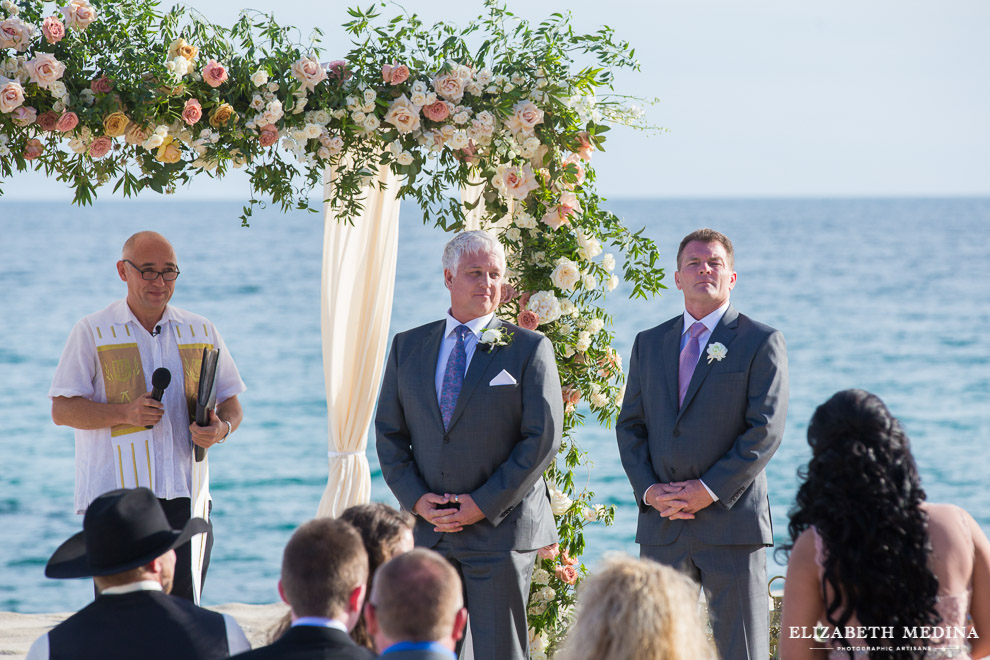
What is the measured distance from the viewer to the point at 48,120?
4137 mm

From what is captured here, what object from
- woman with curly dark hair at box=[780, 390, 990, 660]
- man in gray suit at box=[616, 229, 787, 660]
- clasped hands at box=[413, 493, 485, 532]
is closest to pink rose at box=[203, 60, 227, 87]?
clasped hands at box=[413, 493, 485, 532]

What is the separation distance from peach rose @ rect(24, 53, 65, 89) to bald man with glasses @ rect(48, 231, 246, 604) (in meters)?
0.67

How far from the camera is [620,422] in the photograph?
418 cm

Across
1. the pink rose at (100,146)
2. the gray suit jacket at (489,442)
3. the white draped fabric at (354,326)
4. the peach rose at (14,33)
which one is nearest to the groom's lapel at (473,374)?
the gray suit jacket at (489,442)

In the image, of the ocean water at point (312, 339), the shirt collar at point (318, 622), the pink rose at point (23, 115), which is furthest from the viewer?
the ocean water at point (312, 339)

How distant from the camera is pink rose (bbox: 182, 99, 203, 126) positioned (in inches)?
161

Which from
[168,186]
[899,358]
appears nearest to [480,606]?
[168,186]

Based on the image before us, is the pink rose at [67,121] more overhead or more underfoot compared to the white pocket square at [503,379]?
more overhead

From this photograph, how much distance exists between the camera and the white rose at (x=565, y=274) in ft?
15.1

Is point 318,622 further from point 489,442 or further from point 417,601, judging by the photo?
point 489,442

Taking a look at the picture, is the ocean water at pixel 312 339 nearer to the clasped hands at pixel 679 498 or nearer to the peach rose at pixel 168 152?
the clasped hands at pixel 679 498

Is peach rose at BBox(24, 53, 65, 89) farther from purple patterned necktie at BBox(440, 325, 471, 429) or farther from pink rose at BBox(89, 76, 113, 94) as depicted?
purple patterned necktie at BBox(440, 325, 471, 429)

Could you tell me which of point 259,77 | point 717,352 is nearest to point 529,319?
point 717,352

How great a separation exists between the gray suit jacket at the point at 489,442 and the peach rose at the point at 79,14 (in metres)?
1.79
